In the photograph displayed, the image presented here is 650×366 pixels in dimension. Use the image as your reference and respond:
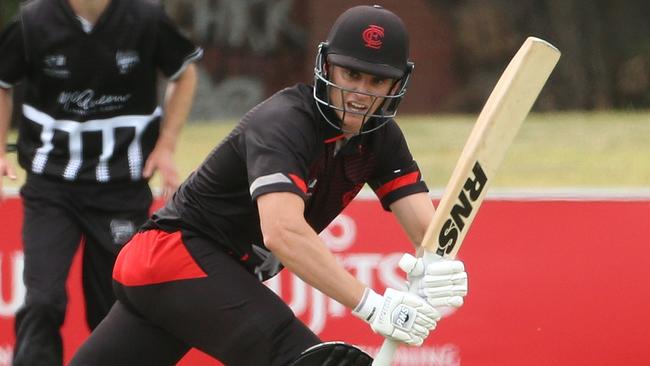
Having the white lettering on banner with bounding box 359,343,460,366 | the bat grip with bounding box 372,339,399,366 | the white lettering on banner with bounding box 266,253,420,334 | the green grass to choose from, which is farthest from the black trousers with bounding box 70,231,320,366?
the green grass

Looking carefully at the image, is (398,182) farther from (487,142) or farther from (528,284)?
(528,284)

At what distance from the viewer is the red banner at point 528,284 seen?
19.4ft

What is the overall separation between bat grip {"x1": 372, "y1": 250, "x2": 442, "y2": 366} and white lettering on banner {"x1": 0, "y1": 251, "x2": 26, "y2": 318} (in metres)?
2.57

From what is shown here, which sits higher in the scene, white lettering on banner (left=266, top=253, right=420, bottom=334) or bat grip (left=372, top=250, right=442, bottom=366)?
bat grip (left=372, top=250, right=442, bottom=366)

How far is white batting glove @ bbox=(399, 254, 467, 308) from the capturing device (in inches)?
154

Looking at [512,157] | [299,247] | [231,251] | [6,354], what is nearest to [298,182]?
[299,247]

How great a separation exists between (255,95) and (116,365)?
39.0ft

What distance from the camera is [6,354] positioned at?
6.19m

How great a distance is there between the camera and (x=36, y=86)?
17.6 feet

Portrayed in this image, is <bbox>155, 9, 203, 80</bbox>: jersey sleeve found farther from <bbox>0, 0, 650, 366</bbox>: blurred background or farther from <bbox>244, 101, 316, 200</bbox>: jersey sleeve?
<bbox>244, 101, 316, 200</bbox>: jersey sleeve

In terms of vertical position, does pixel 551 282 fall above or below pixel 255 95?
above

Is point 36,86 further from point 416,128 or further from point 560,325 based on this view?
point 416,128

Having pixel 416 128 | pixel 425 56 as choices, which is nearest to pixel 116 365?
pixel 416 128

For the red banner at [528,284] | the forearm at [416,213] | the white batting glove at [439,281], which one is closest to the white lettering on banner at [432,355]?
the red banner at [528,284]
